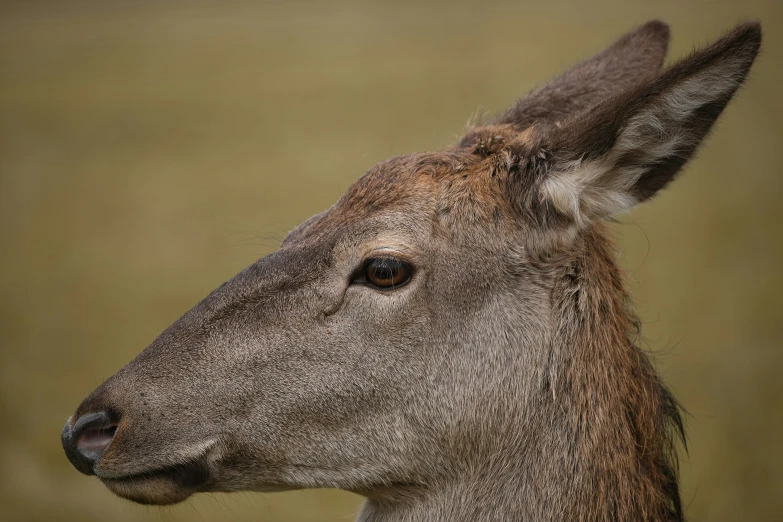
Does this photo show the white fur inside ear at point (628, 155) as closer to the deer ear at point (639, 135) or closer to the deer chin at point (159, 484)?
the deer ear at point (639, 135)

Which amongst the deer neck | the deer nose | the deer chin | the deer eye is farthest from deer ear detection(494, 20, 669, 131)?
the deer nose

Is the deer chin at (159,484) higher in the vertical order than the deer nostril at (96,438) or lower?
lower

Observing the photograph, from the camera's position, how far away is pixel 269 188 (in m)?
21.5

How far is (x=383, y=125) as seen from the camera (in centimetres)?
2534

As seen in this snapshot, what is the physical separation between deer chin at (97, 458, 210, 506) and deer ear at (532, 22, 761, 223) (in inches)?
92.1

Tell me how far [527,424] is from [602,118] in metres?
1.64

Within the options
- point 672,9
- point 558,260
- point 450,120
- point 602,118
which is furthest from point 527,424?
point 672,9

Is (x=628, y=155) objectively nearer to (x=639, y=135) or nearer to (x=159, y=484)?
(x=639, y=135)

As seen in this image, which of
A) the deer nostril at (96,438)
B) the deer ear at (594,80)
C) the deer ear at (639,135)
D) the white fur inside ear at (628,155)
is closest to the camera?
the deer ear at (639,135)

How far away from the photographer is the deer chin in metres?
4.14

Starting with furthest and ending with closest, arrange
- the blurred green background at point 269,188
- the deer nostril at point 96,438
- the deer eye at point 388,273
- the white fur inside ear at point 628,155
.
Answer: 1. the blurred green background at point 269,188
2. the deer eye at point 388,273
3. the deer nostril at point 96,438
4. the white fur inside ear at point 628,155

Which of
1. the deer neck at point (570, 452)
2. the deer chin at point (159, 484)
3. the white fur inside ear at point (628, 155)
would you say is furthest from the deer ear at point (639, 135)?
the deer chin at point (159, 484)

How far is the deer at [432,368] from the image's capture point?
13.8ft

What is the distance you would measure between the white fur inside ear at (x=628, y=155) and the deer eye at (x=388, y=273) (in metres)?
0.86
